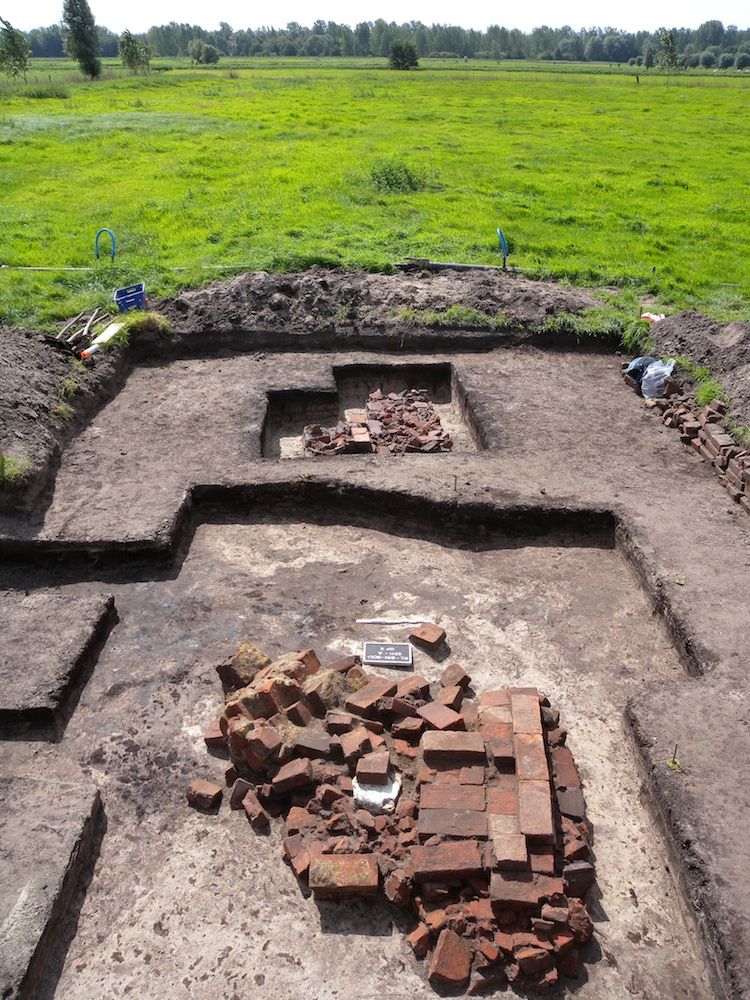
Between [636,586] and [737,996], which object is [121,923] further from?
[636,586]

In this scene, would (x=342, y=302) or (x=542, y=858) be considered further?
(x=342, y=302)

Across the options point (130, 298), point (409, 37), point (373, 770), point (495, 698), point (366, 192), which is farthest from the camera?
point (409, 37)

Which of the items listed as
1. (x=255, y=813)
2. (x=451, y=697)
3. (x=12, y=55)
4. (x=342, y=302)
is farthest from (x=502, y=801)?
(x=12, y=55)

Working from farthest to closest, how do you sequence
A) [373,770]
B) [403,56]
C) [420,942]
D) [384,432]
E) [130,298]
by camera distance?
[403,56] → [130,298] → [384,432] → [373,770] → [420,942]

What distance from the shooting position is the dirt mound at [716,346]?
319 inches

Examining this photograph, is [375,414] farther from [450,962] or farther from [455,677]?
[450,962]

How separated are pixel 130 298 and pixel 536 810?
30.4 ft

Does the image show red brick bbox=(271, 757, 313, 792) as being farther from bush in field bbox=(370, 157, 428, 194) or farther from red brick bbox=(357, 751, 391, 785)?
bush in field bbox=(370, 157, 428, 194)

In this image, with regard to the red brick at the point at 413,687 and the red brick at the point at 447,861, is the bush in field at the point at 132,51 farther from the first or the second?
the red brick at the point at 447,861

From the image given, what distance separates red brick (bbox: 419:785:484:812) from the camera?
401 cm

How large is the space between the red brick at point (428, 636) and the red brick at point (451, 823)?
155 centimetres

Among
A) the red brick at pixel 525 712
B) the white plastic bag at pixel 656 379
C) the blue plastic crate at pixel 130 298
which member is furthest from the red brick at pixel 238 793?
the blue plastic crate at pixel 130 298

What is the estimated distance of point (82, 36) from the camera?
46562mm

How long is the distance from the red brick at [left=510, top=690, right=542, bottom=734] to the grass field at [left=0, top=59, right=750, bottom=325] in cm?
838
